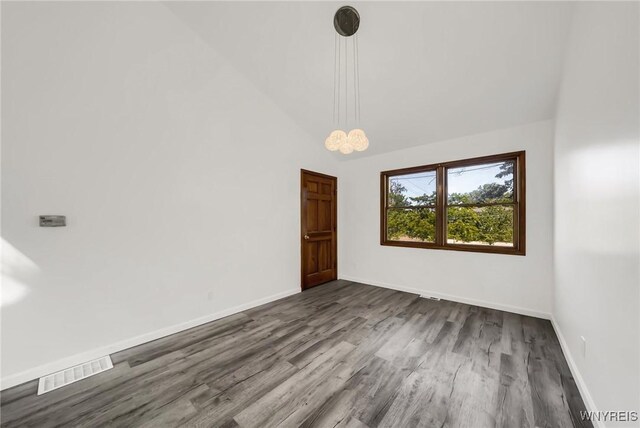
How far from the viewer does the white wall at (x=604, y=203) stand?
109 centimetres

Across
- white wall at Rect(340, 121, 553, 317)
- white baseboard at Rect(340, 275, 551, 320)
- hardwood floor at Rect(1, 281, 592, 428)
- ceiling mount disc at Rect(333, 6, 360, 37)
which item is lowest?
hardwood floor at Rect(1, 281, 592, 428)

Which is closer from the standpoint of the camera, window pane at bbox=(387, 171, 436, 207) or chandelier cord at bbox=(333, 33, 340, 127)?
chandelier cord at bbox=(333, 33, 340, 127)

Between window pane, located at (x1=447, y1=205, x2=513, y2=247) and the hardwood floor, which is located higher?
window pane, located at (x1=447, y1=205, x2=513, y2=247)

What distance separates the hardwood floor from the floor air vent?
0.07 meters

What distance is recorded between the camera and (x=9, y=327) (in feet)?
6.17

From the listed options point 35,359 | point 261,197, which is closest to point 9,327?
point 35,359

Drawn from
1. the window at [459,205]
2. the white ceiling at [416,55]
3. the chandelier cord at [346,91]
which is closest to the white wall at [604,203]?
the white ceiling at [416,55]

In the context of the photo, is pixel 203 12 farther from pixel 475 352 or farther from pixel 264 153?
pixel 475 352

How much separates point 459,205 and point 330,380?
10.5ft

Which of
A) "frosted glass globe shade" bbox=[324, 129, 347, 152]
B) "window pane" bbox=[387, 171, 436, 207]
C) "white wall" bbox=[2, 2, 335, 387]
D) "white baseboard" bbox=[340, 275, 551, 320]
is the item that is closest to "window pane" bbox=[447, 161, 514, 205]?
"window pane" bbox=[387, 171, 436, 207]

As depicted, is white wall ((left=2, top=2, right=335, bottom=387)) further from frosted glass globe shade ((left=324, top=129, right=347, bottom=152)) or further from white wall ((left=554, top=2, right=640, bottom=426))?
white wall ((left=554, top=2, right=640, bottom=426))

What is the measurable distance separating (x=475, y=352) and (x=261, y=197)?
323 centimetres

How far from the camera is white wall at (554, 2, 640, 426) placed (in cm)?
109

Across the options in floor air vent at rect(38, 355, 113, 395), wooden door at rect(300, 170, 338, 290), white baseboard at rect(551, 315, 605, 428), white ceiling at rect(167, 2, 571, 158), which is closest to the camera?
white baseboard at rect(551, 315, 605, 428)
